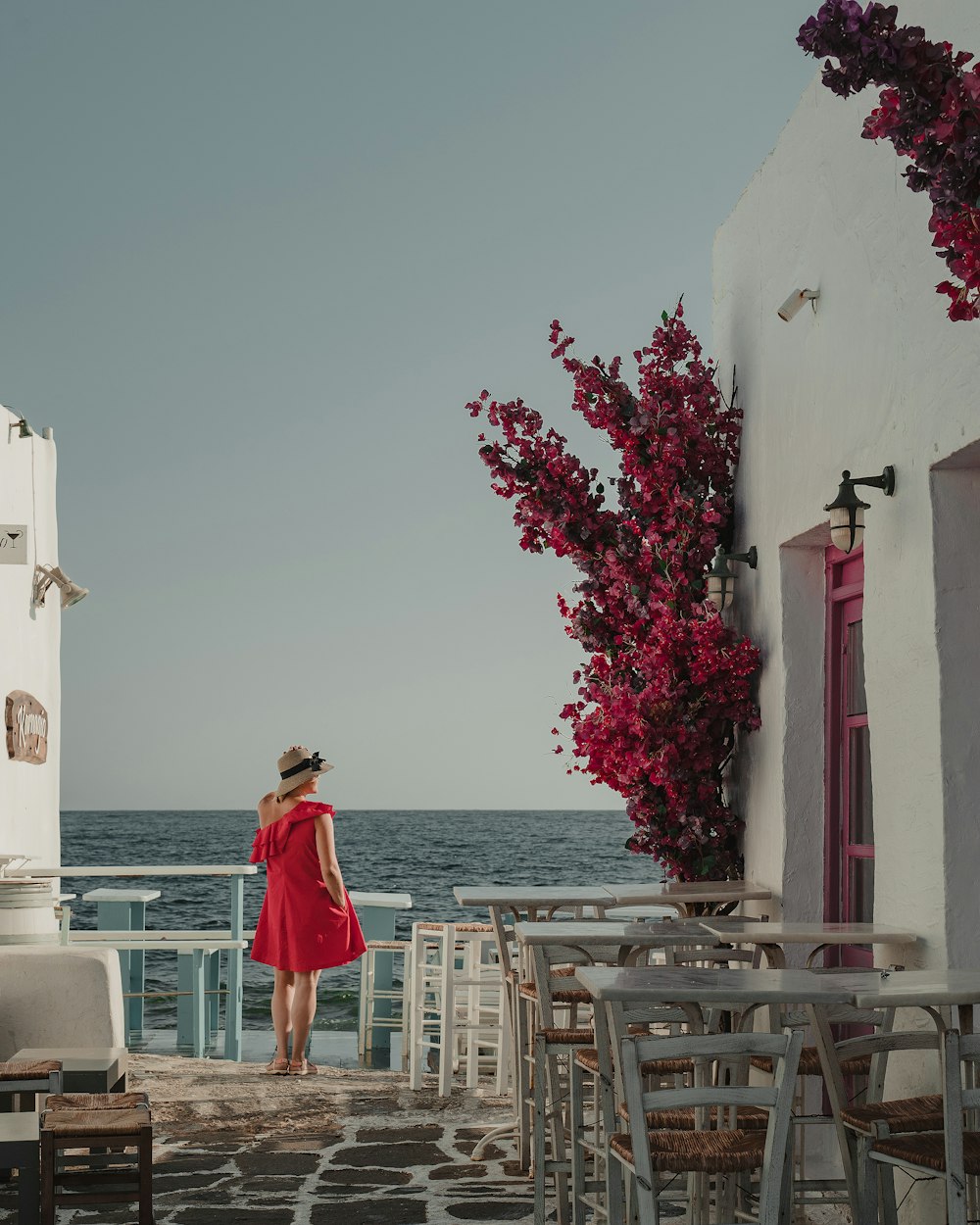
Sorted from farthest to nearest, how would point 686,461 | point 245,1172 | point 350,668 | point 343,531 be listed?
point 350,668, point 343,531, point 686,461, point 245,1172

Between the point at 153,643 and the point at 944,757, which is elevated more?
the point at 153,643

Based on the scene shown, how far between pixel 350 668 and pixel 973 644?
124ft

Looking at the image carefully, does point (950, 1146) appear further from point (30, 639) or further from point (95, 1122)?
point (30, 639)

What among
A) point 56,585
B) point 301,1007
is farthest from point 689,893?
point 56,585

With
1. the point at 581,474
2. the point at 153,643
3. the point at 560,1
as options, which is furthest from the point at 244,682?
the point at 581,474

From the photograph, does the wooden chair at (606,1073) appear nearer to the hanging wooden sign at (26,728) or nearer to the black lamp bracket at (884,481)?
the black lamp bracket at (884,481)

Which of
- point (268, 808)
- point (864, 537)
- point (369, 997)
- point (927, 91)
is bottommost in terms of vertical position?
point (369, 997)

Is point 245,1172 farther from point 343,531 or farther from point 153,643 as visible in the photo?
point 343,531

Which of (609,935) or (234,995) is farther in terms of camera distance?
(234,995)

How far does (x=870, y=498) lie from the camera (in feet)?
15.7

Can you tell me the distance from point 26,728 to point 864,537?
564cm

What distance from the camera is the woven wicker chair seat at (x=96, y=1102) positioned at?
4586 millimetres

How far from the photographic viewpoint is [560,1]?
33.8 ft

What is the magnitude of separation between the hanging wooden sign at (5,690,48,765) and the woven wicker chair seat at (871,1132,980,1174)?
20.7ft
